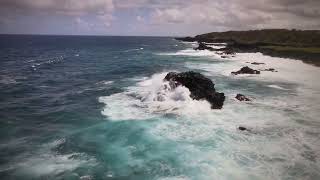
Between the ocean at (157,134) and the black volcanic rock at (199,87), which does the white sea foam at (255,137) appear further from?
the black volcanic rock at (199,87)

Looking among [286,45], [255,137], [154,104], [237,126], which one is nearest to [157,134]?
[237,126]

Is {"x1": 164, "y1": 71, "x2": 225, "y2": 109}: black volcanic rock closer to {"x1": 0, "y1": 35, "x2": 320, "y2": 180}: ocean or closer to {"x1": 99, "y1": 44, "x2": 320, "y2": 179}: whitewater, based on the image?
{"x1": 99, "y1": 44, "x2": 320, "y2": 179}: whitewater

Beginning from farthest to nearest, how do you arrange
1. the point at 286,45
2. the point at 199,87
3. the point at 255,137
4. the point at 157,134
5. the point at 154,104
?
the point at 286,45, the point at 199,87, the point at 154,104, the point at 157,134, the point at 255,137

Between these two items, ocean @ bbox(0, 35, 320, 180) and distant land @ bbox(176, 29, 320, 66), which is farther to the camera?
distant land @ bbox(176, 29, 320, 66)

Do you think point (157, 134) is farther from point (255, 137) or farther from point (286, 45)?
point (286, 45)

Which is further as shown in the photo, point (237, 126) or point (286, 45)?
point (286, 45)

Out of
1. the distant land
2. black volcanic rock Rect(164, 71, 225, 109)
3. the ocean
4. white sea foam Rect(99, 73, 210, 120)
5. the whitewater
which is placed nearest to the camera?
the ocean

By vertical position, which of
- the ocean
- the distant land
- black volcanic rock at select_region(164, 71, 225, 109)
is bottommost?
the ocean

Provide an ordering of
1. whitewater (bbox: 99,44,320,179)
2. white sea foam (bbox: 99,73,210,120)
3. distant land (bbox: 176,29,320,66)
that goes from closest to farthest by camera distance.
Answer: whitewater (bbox: 99,44,320,179)
white sea foam (bbox: 99,73,210,120)
distant land (bbox: 176,29,320,66)

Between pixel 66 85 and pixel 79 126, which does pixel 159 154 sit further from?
pixel 66 85

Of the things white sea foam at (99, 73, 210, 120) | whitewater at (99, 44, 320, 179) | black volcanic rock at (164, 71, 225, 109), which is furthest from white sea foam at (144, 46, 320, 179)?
black volcanic rock at (164, 71, 225, 109)
